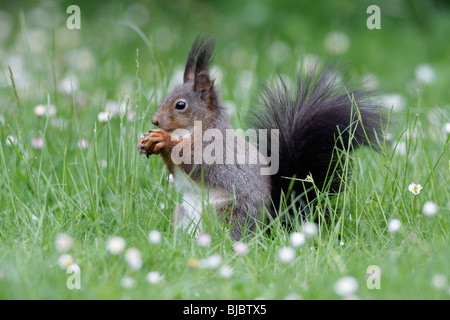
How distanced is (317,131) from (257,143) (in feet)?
0.71

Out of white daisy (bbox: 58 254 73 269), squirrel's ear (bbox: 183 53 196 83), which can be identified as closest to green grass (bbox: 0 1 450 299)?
white daisy (bbox: 58 254 73 269)

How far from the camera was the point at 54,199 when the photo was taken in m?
2.24

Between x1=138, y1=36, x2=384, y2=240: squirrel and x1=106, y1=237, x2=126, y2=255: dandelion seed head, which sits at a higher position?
x1=138, y1=36, x2=384, y2=240: squirrel

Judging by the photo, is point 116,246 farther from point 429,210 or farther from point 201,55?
point 429,210

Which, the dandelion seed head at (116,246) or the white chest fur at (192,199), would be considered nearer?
the dandelion seed head at (116,246)

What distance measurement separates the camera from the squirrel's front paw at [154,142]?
2.02 meters

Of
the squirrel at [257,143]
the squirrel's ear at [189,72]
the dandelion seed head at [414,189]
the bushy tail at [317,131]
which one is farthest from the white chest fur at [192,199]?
the dandelion seed head at [414,189]

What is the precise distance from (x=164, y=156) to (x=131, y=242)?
40 centimetres

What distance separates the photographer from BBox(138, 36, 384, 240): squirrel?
2.01m

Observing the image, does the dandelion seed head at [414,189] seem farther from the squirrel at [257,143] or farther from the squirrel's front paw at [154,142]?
the squirrel's front paw at [154,142]

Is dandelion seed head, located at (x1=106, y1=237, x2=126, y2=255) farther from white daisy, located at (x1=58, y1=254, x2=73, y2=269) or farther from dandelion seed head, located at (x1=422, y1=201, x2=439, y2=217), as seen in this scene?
dandelion seed head, located at (x1=422, y1=201, x2=439, y2=217)

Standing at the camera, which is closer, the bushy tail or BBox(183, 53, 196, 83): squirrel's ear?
the bushy tail

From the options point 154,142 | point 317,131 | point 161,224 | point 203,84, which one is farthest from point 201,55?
point 161,224
